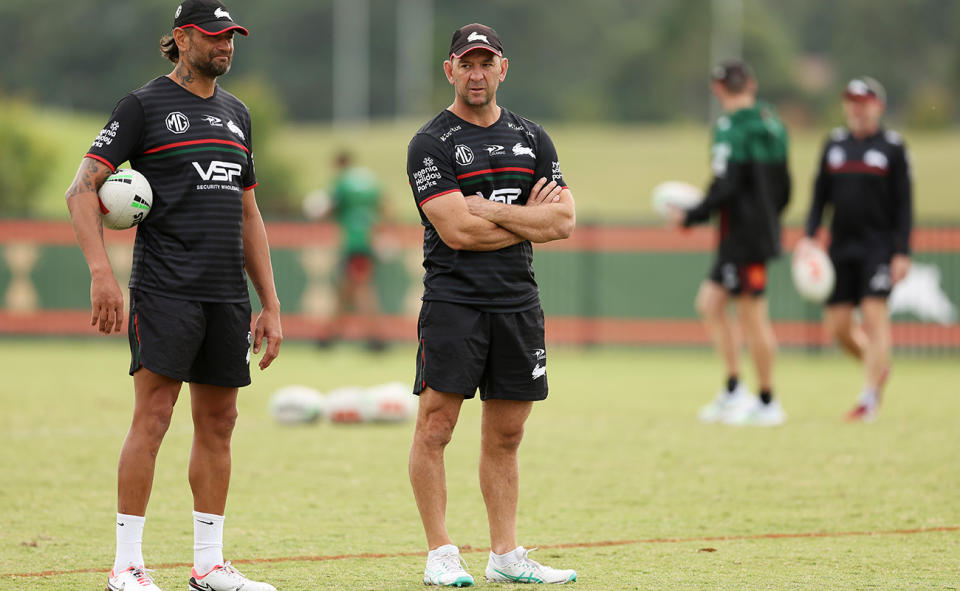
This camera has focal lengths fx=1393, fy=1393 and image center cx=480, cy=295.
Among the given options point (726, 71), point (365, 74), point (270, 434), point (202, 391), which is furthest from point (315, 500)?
point (365, 74)

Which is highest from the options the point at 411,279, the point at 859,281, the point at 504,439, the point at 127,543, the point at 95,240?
the point at 95,240

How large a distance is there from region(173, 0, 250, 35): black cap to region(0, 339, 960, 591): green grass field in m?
2.13

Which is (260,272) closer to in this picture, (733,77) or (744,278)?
(744,278)

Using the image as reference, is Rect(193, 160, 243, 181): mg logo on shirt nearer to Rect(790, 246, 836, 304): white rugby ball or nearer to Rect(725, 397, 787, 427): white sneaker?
Rect(725, 397, 787, 427): white sneaker

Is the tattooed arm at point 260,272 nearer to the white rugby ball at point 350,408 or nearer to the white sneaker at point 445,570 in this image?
the white sneaker at point 445,570

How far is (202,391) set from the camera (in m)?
5.40

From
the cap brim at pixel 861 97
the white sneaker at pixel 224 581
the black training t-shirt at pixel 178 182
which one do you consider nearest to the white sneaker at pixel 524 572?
the white sneaker at pixel 224 581

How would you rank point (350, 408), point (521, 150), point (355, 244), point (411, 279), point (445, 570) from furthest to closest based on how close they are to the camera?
point (411, 279)
point (355, 244)
point (350, 408)
point (521, 150)
point (445, 570)

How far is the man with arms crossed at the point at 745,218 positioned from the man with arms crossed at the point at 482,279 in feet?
16.3

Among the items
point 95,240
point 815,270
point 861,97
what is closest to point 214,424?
point 95,240

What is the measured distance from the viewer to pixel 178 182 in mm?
5258

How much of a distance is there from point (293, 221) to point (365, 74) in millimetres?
51747

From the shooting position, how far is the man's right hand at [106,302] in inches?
200

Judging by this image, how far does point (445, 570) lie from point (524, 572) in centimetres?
32
